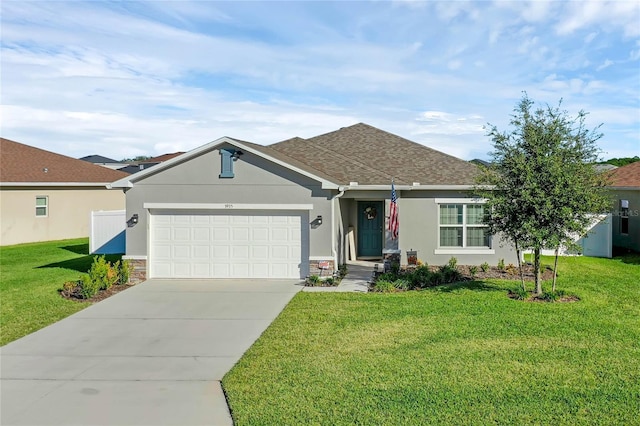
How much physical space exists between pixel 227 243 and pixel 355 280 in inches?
155

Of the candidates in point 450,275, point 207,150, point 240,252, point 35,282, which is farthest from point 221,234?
point 450,275

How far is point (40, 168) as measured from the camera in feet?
89.2

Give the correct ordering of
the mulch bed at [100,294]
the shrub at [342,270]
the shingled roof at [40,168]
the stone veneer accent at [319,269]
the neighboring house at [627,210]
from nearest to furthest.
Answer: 1. the mulch bed at [100,294]
2. the stone veneer accent at [319,269]
3. the shrub at [342,270]
4. the neighboring house at [627,210]
5. the shingled roof at [40,168]

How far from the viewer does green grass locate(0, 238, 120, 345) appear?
35.9 feet

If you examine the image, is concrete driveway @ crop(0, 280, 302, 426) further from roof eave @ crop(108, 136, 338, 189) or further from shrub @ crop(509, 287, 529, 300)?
shrub @ crop(509, 287, 529, 300)

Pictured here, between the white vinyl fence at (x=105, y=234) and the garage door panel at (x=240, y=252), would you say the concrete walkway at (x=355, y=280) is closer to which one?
the garage door panel at (x=240, y=252)

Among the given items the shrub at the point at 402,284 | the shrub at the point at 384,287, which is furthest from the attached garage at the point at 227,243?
the shrub at the point at 402,284

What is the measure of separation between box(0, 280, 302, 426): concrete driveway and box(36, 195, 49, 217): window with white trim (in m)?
15.4

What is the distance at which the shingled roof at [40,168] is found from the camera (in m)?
25.8

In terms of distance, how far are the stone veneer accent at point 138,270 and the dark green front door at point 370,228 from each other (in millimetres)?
7909

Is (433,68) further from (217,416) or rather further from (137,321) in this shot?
(217,416)

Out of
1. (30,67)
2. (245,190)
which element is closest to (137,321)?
(245,190)

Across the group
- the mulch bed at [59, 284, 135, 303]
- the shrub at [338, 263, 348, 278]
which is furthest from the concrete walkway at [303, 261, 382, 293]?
the mulch bed at [59, 284, 135, 303]

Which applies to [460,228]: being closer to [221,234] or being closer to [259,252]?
[259,252]
